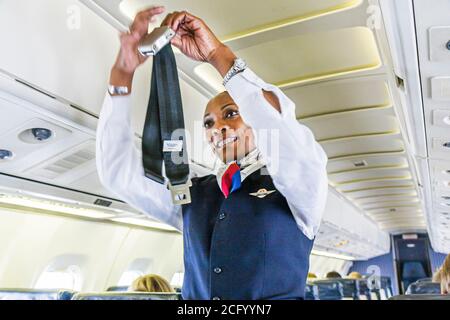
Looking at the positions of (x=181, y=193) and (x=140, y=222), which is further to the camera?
(x=140, y=222)

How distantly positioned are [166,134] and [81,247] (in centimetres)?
370

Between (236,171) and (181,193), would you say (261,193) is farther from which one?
(181,193)

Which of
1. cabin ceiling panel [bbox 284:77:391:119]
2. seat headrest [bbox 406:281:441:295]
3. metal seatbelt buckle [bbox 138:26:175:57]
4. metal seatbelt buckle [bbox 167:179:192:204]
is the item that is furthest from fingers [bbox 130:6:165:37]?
seat headrest [bbox 406:281:441:295]

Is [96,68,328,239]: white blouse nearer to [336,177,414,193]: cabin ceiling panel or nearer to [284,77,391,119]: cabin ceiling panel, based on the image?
[284,77,391,119]: cabin ceiling panel

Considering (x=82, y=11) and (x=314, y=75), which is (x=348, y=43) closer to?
(x=314, y=75)

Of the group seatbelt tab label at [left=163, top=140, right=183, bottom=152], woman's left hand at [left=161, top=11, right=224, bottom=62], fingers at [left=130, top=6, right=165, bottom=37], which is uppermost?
fingers at [left=130, top=6, right=165, bottom=37]

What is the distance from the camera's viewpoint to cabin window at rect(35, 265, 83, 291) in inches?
179

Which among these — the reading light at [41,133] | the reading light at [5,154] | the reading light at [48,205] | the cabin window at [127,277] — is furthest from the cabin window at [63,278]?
the reading light at [41,133]

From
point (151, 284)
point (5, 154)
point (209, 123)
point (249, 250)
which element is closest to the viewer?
point (249, 250)

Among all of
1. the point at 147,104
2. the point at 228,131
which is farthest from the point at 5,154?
the point at 228,131

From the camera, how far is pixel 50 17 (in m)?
1.86

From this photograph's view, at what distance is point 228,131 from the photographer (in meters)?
1.62

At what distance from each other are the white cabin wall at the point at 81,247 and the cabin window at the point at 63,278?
0.08 meters

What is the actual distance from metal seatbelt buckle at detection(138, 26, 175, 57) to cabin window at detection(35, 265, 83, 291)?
3773 millimetres
